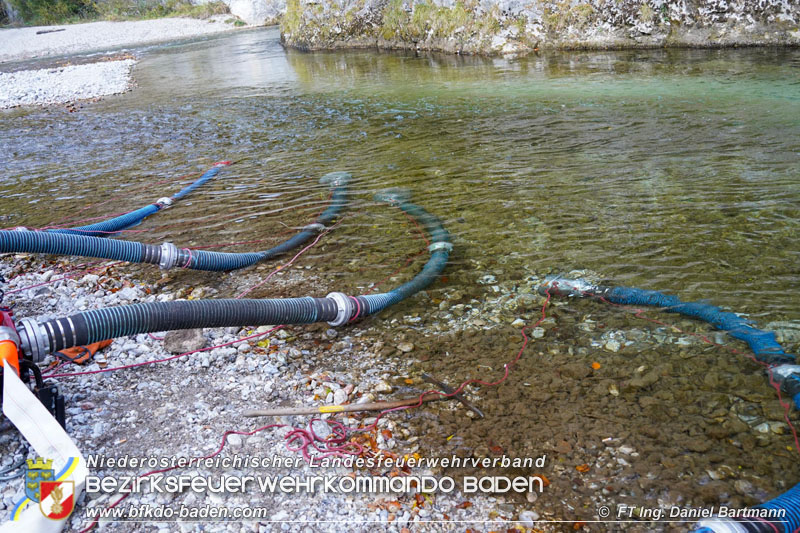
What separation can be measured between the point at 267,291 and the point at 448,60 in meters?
15.6

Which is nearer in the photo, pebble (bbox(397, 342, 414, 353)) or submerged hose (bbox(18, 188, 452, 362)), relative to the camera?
submerged hose (bbox(18, 188, 452, 362))

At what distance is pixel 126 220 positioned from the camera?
6.91 m

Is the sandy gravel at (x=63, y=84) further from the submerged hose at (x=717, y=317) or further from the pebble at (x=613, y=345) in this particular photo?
the pebble at (x=613, y=345)

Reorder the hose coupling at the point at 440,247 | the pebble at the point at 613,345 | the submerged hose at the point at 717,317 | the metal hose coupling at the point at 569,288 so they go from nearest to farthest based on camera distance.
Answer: the submerged hose at the point at 717,317
the pebble at the point at 613,345
the metal hose coupling at the point at 569,288
the hose coupling at the point at 440,247

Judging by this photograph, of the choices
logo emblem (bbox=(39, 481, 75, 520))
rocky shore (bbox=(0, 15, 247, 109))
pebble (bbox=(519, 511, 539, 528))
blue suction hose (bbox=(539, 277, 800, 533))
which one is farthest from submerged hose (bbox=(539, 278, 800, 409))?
rocky shore (bbox=(0, 15, 247, 109))

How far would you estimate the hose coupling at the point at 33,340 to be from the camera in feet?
10.6

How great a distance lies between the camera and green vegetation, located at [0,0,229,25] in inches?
Answer: 1948

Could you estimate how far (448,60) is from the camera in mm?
18531

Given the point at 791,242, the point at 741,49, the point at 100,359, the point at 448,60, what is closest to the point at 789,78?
the point at 741,49

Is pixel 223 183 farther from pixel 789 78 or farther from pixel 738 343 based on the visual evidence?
pixel 789 78

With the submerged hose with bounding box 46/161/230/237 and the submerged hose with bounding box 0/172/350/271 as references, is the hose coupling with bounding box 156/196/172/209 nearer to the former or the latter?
the submerged hose with bounding box 46/161/230/237

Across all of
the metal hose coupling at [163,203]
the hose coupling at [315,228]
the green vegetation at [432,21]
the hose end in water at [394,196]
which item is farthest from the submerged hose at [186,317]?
the green vegetation at [432,21]

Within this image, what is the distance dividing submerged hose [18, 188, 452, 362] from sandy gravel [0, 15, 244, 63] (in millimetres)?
38220

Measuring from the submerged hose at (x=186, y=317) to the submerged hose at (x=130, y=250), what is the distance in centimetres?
170
